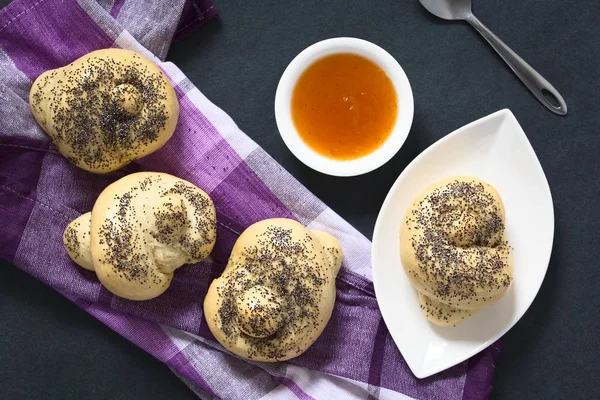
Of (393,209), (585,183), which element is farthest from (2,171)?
(585,183)

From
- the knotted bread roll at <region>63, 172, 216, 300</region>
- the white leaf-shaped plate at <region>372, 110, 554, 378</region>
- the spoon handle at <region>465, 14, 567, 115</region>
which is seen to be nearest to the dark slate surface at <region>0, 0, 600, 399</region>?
the spoon handle at <region>465, 14, 567, 115</region>

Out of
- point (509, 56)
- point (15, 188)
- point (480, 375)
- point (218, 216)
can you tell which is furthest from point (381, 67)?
point (15, 188)

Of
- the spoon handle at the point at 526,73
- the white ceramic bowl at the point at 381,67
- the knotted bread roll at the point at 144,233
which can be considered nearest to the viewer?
the knotted bread roll at the point at 144,233

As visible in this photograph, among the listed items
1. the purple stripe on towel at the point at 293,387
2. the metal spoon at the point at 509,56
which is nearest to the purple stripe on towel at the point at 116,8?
the metal spoon at the point at 509,56

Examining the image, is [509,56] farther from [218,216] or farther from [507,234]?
[218,216]

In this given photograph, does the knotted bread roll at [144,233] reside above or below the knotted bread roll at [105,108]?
below

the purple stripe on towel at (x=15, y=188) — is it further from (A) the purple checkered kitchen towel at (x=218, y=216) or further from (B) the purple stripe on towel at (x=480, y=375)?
(B) the purple stripe on towel at (x=480, y=375)

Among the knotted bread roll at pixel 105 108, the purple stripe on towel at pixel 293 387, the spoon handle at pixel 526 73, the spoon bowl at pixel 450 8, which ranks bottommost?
the purple stripe on towel at pixel 293 387
